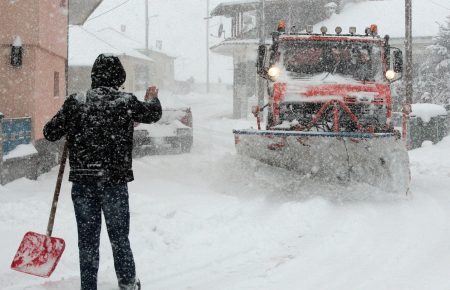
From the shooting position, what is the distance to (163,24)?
115250 millimetres

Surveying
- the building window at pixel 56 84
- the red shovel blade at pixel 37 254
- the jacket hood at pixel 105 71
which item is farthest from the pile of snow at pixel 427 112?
the red shovel blade at pixel 37 254

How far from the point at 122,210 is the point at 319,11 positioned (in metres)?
28.2

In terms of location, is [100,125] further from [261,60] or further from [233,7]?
[233,7]

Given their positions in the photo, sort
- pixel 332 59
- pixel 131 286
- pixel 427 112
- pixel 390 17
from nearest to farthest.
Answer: pixel 131 286, pixel 332 59, pixel 427 112, pixel 390 17

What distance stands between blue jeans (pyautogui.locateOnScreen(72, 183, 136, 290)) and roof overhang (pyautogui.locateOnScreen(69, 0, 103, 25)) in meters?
16.2

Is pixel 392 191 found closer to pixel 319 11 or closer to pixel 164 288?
pixel 164 288

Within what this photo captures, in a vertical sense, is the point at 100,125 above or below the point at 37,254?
above

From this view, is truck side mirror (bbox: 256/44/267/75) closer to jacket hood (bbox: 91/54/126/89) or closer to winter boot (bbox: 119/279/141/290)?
jacket hood (bbox: 91/54/126/89)

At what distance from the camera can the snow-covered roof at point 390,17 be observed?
1086 inches

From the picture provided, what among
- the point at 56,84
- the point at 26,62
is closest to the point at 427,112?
the point at 56,84

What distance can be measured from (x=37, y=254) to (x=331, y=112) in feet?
18.4

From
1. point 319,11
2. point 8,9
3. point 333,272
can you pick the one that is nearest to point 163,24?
point 319,11

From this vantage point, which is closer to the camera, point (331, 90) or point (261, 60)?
point (331, 90)

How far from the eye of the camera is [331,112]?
868 cm
